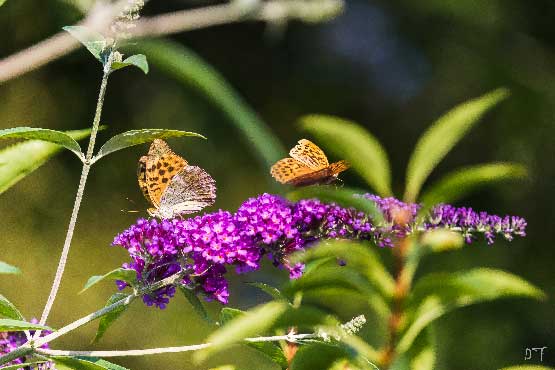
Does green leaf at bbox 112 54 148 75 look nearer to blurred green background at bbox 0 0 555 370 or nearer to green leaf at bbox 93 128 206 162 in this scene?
green leaf at bbox 93 128 206 162

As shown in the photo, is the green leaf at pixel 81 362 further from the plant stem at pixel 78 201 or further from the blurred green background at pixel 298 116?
the blurred green background at pixel 298 116

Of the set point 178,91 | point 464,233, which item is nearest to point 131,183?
point 178,91

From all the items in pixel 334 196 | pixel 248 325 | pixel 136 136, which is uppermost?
pixel 136 136

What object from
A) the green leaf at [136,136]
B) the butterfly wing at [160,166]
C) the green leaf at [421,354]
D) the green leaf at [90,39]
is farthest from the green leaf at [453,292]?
the butterfly wing at [160,166]

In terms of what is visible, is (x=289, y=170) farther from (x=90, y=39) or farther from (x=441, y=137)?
(x=441, y=137)

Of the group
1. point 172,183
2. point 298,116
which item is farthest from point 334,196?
point 298,116

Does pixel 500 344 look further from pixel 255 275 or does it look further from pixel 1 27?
pixel 1 27
